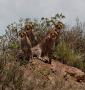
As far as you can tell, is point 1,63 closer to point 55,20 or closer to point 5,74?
point 5,74

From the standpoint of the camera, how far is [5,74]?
3891mm

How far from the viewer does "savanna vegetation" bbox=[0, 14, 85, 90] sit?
383cm

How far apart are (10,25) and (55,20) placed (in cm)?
281

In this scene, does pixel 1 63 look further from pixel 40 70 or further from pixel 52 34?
pixel 52 34

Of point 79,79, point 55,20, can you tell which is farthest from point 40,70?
point 55,20

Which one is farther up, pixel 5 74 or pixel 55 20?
pixel 55 20

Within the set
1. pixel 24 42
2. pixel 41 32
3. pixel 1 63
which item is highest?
pixel 41 32

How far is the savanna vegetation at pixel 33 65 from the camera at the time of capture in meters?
3.83

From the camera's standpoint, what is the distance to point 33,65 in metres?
5.58

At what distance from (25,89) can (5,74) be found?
73cm

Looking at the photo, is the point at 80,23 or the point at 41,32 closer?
the point at 41,32

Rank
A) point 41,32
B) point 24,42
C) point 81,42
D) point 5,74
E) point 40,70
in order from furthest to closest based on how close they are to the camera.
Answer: point 81,42
point 41,32
point 24,42
point 40,70
point 5,74

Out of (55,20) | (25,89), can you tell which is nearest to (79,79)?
A: (25,89)

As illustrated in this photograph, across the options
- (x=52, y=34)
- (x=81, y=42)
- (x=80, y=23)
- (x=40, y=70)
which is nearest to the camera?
(x=40, y=70)
